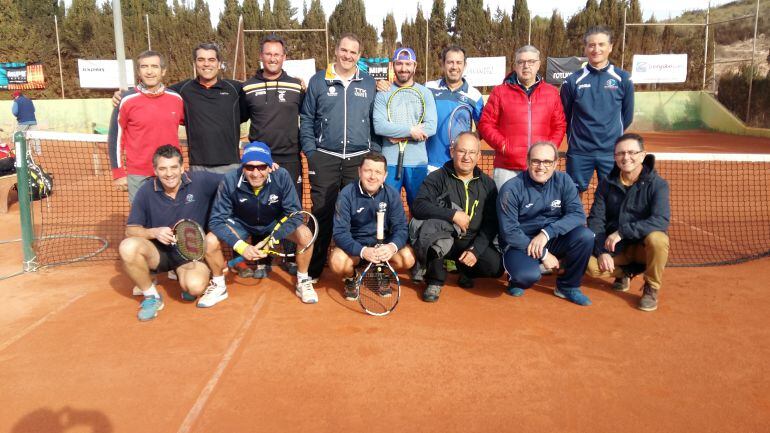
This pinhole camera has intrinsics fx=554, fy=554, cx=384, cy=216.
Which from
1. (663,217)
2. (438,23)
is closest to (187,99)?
(663,217)

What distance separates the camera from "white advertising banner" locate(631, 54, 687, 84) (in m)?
22.8

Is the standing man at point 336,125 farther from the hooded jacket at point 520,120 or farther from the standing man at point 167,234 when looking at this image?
the hooded jacket at point 520,120

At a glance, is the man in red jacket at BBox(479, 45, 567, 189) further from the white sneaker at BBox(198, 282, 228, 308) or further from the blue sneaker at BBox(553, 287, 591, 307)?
the white sneaker at BBox(198, 282, 228, 308)

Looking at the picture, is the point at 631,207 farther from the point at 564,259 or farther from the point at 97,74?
the point at 97,74

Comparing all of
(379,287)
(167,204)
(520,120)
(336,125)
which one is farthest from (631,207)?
(167,204)

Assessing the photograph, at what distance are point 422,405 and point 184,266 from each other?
251 cm

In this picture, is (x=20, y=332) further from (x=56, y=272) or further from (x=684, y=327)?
(x=684, y=327)

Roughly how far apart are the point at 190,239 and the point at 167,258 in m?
0.49

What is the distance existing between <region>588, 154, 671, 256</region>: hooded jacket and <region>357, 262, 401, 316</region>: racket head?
1730mm

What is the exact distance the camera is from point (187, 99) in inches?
191

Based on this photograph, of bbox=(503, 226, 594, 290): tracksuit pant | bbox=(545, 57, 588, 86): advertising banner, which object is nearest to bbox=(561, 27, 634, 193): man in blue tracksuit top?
bbox=(503, 226, 594, 290): tracksuit pant

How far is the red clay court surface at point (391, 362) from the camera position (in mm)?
2859

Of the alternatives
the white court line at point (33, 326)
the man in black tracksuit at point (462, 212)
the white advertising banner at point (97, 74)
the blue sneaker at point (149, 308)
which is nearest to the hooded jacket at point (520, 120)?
the man in black tracksuit at point (462, 212)

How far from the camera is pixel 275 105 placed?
489 centimetres
